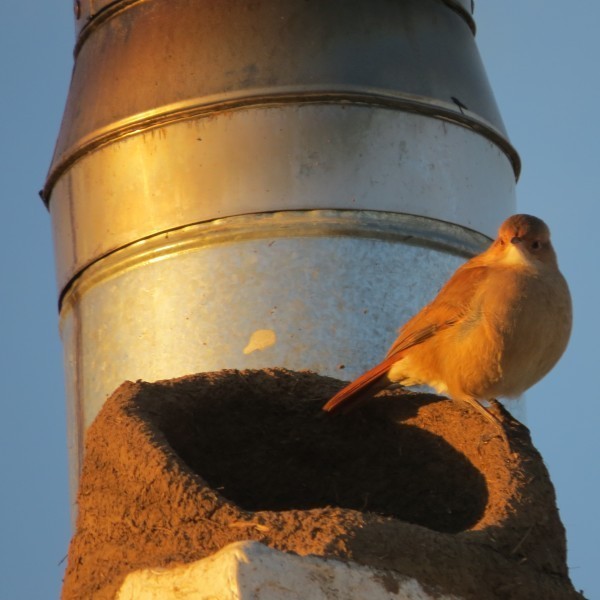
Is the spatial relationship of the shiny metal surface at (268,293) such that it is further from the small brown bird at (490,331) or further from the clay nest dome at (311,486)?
the clay nest dome at (311,486)

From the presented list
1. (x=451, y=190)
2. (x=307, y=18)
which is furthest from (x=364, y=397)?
(x=307, y=18)

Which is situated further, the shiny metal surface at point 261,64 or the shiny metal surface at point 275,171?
the shiny metal surface at point 261,64

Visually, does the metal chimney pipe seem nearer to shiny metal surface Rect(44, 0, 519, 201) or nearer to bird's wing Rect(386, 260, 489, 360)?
shiny metal surface Rect(44, 0, 519, 201)

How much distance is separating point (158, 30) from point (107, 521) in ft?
10.9

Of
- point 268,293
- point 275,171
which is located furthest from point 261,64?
point 268,293

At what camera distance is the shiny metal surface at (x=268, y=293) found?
9.35 metres

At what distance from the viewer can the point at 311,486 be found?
28.7 ft

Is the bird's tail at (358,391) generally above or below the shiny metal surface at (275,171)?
below

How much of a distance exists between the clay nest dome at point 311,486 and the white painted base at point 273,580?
0.05m

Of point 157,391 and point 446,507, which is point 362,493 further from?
point 157,391

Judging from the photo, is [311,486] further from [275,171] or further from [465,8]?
[465,8]

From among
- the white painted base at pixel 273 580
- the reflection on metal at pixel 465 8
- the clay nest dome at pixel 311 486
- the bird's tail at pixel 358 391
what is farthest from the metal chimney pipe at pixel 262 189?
the white painted base at pixel 273 580

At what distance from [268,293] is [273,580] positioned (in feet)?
10.1

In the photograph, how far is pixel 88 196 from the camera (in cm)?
1002
